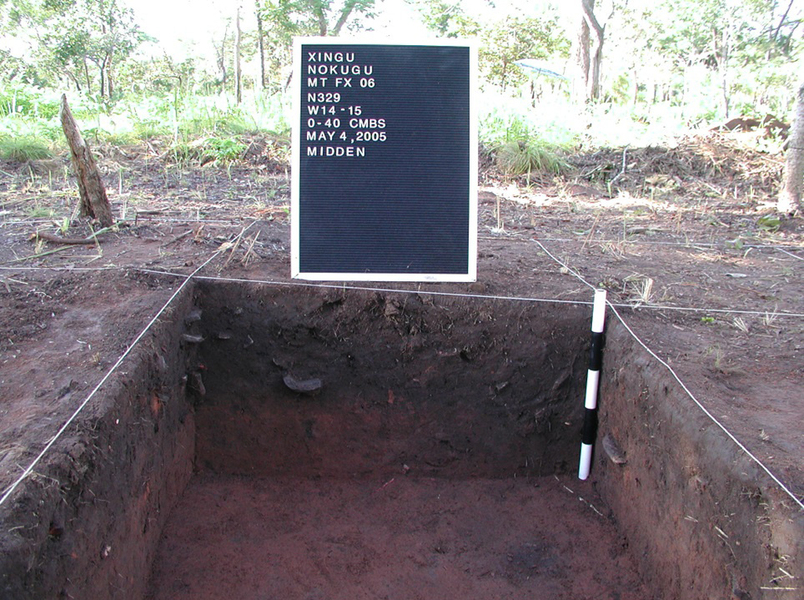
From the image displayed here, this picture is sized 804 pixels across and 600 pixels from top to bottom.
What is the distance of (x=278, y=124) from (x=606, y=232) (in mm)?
4480

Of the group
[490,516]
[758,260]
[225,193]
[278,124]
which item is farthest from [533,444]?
[278,124]

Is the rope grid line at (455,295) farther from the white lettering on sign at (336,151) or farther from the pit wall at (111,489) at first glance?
the white lettering on sign at (336,151)

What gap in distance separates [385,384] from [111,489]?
1443 millimetres

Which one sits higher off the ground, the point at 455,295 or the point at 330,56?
the point at 330,56

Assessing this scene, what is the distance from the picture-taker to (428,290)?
9.92ft

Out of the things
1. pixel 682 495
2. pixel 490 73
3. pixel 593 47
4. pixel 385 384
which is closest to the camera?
pixel 682 495

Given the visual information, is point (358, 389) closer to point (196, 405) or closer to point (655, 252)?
point (196, 405)

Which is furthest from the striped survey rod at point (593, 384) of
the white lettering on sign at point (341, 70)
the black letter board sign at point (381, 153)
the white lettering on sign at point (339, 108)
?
Result: the white lettering on sign at point (341, 70)

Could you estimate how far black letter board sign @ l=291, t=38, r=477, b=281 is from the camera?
9.26ft

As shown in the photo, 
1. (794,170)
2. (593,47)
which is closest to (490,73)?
(593,47)

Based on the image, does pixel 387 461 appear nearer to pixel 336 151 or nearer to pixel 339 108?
pixel 336 151

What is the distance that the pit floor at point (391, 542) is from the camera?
98.6 inches

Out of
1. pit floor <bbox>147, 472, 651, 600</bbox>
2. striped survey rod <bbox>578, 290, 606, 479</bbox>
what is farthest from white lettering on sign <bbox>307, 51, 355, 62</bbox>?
pit floor <bbox>147, 472, 651, 600</bbox>

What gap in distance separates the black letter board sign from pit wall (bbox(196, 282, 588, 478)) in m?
0.28
